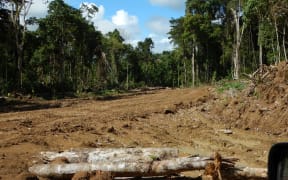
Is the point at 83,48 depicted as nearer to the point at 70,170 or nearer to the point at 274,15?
the point at 274,15

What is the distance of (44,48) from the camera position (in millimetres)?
36688

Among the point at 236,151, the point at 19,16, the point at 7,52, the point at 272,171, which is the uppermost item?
the point at 19,16

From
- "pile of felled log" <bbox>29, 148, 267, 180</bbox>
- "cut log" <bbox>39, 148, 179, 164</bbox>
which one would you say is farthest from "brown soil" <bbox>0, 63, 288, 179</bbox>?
"pile of felled log" <bbox>29, 148, 267, 180</bbox>

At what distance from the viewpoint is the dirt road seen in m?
9.54

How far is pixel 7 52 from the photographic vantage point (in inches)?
1256

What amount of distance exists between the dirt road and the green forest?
5909 millimetres

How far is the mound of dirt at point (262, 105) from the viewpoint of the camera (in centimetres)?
1308

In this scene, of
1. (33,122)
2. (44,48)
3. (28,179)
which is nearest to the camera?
(28,179)

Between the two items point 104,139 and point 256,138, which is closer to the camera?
point 104,139

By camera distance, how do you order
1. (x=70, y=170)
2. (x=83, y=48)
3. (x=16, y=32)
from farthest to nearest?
1. (x=83, y=48)
2. (x=16, y=32)
3. (x=70, y=170)

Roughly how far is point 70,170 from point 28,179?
2.70ft

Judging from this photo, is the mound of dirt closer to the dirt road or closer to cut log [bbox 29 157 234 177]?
the dirt road

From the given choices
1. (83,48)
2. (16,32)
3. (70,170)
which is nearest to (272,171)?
(70,170)

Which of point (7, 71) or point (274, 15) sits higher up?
point (274, 15)
